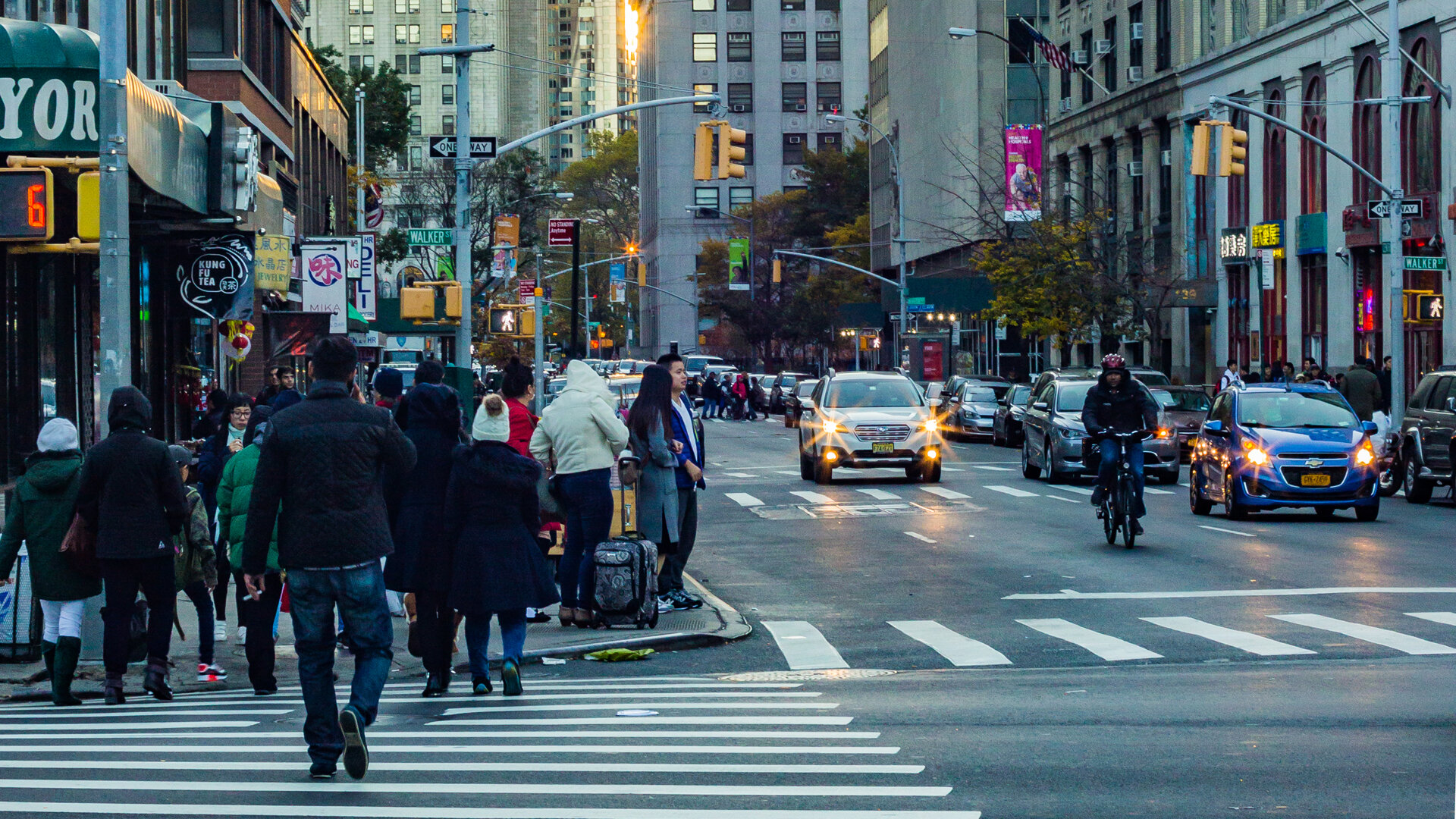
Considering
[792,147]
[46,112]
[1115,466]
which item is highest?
[792,147]

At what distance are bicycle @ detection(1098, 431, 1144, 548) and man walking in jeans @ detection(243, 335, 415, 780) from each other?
12663 mm

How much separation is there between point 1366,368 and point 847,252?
222 ft

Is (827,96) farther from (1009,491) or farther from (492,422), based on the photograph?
(492,422)

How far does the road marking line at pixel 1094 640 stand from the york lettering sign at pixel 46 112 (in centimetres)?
874

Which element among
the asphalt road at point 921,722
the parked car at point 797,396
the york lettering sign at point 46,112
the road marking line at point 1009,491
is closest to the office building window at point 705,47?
the parked car at point 797,396

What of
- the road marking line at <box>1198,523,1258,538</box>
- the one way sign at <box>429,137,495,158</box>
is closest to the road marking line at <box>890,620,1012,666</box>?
the road marking line at <box>1198,523,1258,538</box>

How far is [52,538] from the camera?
36.7ft

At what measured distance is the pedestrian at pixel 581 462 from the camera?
13.3 m

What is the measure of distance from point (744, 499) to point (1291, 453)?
8696mm

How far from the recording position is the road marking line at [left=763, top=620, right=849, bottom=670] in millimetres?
12047

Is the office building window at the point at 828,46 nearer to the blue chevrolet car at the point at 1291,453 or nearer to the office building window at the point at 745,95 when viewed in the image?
the office building window at the point at 745,95

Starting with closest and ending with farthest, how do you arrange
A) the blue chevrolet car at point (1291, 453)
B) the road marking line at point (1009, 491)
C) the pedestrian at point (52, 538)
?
1. the pedestrian at point (52, 538)
2. the blue chevrolet car at point (1291, 453)
3. the road marking line at point (1009, 491)

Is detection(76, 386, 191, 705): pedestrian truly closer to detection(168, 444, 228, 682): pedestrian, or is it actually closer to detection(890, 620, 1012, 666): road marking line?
detection(168, 444, 228, 682): pedestrian

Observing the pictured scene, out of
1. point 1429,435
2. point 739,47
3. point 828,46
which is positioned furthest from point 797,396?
point 828,46
